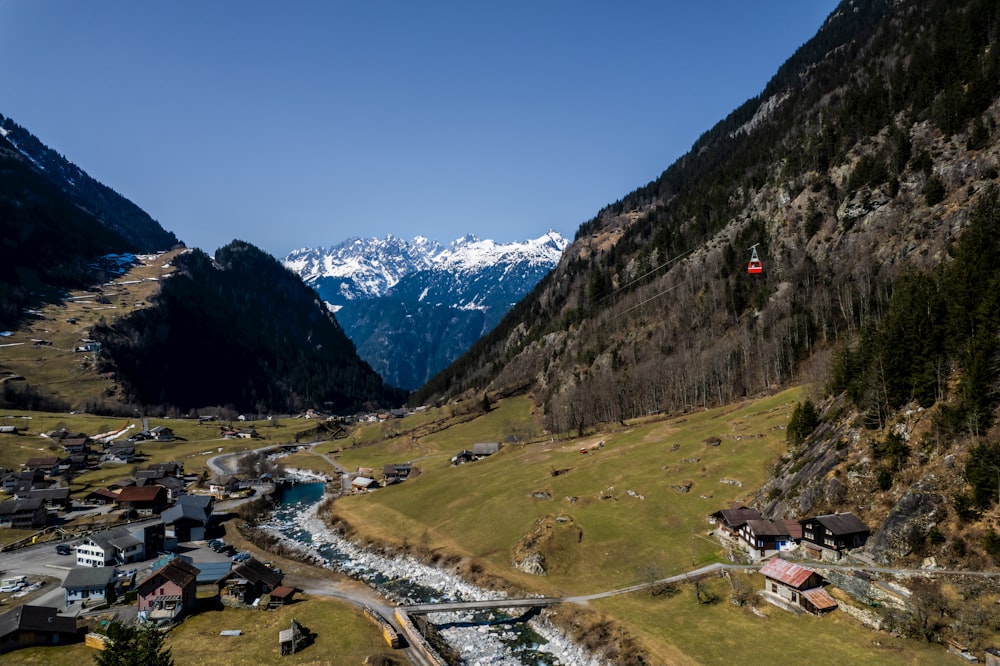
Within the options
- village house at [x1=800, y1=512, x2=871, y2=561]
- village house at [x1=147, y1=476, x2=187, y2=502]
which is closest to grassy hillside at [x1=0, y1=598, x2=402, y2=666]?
village house at [x1=800, y1=512, x2=871, y2=561]

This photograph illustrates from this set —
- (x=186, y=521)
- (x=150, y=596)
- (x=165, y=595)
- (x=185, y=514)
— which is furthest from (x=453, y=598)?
(x=185, y=514)

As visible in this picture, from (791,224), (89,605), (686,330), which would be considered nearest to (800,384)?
(686,330)

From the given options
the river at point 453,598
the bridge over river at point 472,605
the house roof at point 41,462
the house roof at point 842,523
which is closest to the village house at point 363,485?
the river at point 453,598

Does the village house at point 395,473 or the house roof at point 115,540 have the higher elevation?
the house roof at point 115,540

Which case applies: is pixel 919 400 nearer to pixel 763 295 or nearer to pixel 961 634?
pixel 961 634

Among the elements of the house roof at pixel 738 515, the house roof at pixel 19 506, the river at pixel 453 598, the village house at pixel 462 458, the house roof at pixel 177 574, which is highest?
the house roof at pixel 19 506

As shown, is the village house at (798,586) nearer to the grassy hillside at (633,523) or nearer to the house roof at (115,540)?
the grassy hillside at (633,523)
